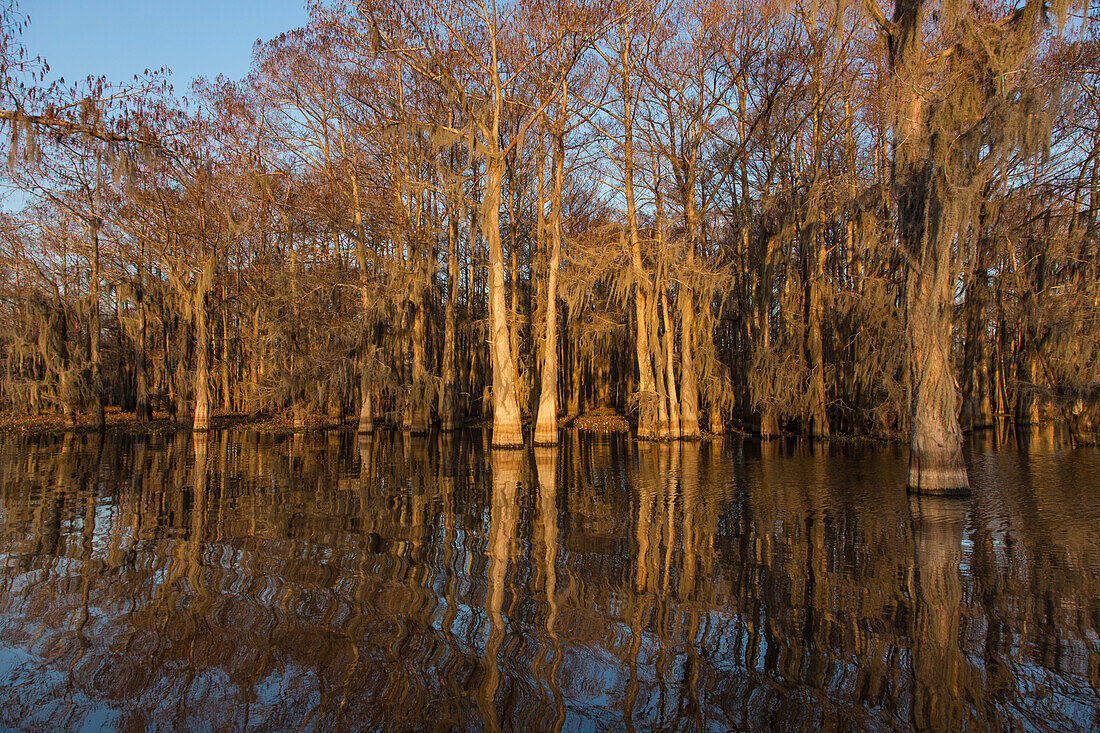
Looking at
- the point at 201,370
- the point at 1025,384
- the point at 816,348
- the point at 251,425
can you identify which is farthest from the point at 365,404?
the point at 1025,384

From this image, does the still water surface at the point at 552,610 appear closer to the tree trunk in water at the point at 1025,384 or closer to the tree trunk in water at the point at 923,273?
the tree trunk in water at the point at 923,273

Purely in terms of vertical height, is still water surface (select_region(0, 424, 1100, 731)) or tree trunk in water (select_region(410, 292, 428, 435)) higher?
tree trunk in water (select_region(410, 292, 428, 435))

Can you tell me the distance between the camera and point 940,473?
9305 millimetres

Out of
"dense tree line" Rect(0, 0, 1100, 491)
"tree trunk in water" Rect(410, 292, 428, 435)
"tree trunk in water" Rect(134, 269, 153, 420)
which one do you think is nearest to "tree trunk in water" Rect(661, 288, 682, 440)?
"dense tree line" Rect(0, 0, 1100, 491)

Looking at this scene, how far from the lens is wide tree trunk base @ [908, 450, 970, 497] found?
928cm

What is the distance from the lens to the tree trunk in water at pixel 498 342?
17.6 m

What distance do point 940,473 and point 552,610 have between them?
22.5 feet

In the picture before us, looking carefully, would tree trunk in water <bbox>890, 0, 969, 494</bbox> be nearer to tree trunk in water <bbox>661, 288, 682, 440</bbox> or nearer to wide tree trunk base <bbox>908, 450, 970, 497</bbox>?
wide tree trunk base <bbox>908, 450, 970, 497</bbox>

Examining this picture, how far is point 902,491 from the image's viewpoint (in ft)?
33.2

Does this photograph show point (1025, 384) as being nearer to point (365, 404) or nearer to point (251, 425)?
point (365, 404)

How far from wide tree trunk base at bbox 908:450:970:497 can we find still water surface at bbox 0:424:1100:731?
14.4 inches

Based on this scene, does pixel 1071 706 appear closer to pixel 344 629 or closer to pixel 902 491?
pixel 344 629

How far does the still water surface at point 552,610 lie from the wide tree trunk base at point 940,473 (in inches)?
14.4

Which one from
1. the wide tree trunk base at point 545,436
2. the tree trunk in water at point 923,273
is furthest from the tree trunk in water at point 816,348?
the tree trunk in water at point 923,273
